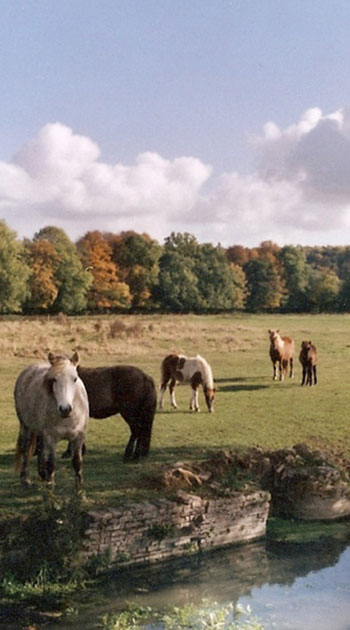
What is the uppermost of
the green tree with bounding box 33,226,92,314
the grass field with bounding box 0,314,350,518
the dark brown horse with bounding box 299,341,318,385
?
the green tree with bounding box 33,226,92,314

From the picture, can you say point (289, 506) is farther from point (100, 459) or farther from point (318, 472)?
point (100, 459)

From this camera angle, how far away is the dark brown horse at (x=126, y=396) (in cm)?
1280

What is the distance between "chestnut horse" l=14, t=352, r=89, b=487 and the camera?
9984mm

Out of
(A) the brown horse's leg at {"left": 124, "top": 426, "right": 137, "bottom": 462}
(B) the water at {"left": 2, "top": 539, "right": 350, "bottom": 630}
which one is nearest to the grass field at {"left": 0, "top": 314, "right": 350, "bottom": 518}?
(A) the brown horse's leg at {"left": 124, "top": 426, "right": 137, "bottom": 462}

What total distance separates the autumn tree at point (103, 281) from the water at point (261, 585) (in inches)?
2348

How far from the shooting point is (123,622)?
27.2 feet

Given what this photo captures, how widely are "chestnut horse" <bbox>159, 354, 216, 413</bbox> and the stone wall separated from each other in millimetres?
7214

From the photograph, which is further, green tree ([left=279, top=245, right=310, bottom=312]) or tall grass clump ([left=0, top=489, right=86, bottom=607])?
green tree ([left=279, top=245, right=310, bottom=312])

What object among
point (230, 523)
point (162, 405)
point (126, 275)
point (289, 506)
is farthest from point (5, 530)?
point (126, 275)


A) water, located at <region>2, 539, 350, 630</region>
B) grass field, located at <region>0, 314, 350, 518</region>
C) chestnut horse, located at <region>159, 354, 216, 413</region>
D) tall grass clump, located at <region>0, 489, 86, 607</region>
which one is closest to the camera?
water, located at <region>2, 539, 350, 630</region>

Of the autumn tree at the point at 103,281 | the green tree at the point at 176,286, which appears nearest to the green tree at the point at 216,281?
the green tree at the point at 176,286

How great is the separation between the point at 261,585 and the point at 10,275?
5080 centimetres

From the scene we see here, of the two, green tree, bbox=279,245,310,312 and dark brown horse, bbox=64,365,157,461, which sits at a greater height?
green tree, bbox=279,245,310,312

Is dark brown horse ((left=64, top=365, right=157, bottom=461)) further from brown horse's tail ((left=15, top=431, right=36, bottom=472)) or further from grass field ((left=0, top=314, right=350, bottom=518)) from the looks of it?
brown horse's tail ((left=15, top=431, right=36, bottom=472))
